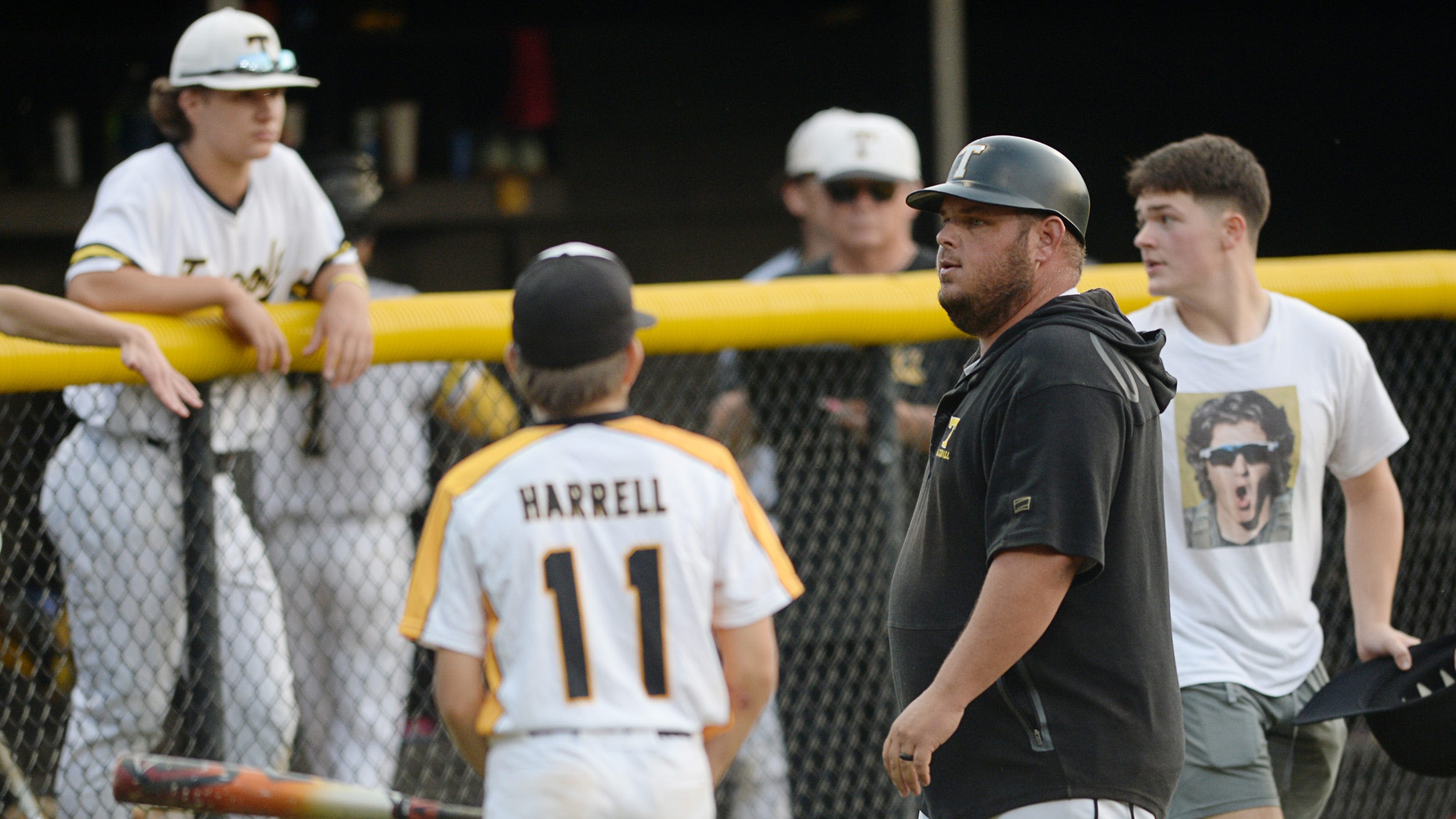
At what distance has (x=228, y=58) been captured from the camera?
3518mm

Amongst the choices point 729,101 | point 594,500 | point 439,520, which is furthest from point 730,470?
point 729,101

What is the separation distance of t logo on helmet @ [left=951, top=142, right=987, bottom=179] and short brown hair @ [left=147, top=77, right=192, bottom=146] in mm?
2064

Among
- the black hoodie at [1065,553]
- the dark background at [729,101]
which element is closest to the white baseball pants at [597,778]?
the black hoodie at [1065,553]

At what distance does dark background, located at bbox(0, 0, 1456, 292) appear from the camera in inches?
276

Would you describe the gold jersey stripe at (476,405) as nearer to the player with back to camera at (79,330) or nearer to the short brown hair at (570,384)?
the player with back to camera at (79,330)

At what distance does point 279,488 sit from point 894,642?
177 centimetres

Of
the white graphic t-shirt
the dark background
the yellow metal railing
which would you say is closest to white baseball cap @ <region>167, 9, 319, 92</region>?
the yellow metal railing

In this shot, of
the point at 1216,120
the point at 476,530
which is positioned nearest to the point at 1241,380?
the point at 476,530

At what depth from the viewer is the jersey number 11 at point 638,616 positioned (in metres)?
2.23

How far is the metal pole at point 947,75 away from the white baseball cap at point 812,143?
6.55 feet

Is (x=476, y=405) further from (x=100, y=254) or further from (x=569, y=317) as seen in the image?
(x=569, y=317)

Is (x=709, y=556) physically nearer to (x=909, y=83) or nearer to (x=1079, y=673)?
(x=1079, y=673)

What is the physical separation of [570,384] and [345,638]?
1662 millimetres

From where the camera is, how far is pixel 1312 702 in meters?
3.04
